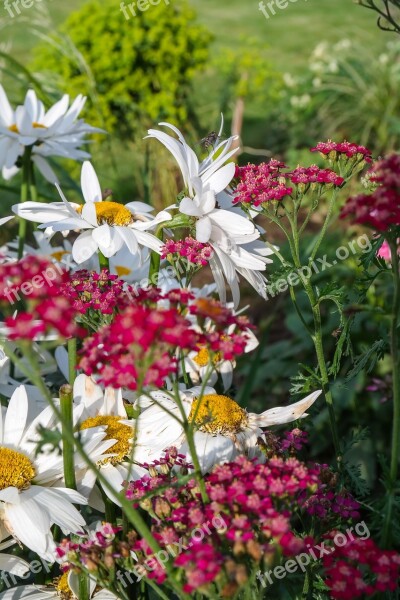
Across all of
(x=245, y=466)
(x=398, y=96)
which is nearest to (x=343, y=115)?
(x=398, y=96)

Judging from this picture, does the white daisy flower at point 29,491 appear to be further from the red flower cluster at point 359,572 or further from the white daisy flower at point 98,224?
the red flower cluster at point 359,572

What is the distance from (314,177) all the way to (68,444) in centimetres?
65

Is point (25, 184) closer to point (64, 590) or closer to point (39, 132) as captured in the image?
point (39, 132)

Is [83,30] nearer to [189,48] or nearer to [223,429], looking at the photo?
[189,48]

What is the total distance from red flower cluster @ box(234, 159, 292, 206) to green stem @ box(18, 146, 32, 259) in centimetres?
77

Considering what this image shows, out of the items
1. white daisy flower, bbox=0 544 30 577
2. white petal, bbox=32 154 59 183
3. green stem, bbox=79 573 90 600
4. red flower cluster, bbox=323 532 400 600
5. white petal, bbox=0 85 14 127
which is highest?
white petal, bbox=0 85 14 127

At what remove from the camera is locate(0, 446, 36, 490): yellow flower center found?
147 cm

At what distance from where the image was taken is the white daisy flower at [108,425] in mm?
1520

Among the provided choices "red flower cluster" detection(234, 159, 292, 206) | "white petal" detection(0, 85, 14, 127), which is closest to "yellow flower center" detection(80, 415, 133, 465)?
"red flower cluster" detection(234, 159, 292, 206)

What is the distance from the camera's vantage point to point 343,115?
6453mm

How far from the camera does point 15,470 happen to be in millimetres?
1481

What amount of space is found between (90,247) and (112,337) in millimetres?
603

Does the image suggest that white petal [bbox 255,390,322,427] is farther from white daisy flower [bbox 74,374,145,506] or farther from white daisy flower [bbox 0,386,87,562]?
white daisy flower [bbox 0,386,87,562]

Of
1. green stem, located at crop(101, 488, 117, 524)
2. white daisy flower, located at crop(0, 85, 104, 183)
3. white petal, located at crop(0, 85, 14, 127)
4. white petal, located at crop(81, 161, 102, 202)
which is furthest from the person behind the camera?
white petal, located at crop(0, 85, 14, 127)
